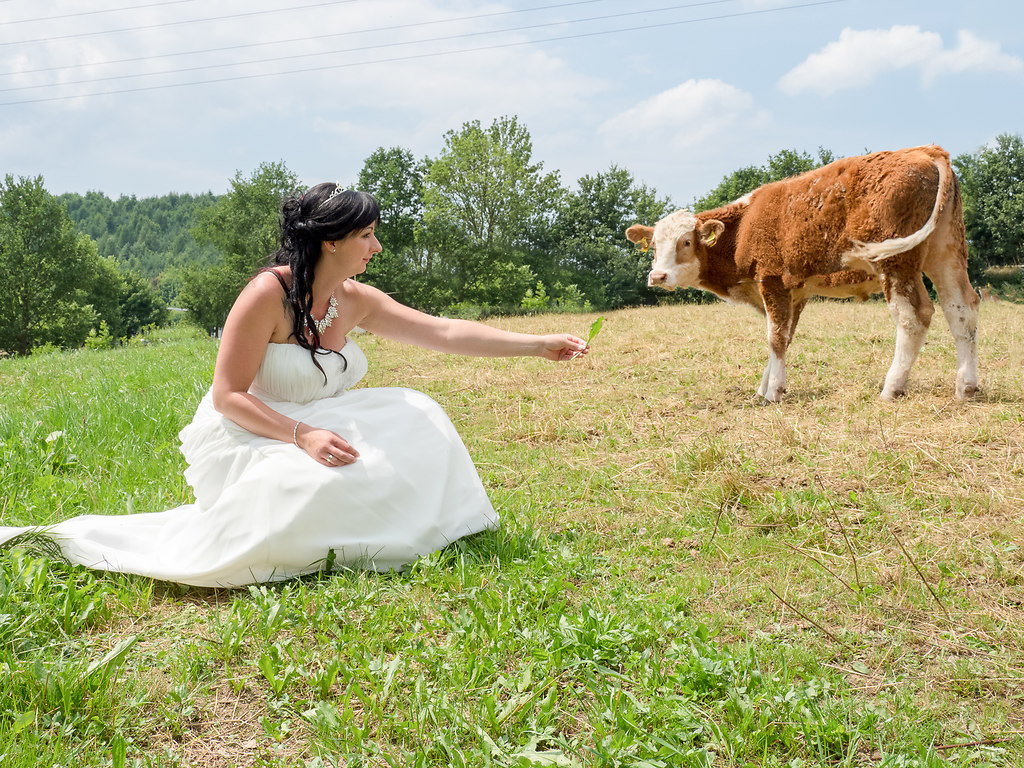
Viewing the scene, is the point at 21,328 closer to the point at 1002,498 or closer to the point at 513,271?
the point at 513,271

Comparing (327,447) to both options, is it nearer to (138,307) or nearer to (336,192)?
(336,192)

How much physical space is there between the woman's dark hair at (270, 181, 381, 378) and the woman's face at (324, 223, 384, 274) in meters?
0.03

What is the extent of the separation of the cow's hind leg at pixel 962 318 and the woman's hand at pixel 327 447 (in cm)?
538

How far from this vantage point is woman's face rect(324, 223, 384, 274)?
11.5 ft

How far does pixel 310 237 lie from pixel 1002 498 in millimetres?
3942

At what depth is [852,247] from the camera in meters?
6.57

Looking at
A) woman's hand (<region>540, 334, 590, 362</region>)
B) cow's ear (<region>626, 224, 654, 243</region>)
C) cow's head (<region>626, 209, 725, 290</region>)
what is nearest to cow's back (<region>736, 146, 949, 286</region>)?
cow's head (<region>626, 209, 725, 290</region>)

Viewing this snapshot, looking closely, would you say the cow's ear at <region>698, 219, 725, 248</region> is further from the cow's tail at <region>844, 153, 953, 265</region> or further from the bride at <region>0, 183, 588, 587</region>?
the bride at <region>0, 183, 588, 587</region>

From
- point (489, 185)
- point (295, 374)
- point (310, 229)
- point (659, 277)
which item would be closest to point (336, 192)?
point (310, 229)

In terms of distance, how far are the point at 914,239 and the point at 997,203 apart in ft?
114

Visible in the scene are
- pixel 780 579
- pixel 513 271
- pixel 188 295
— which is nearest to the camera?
pixel 780 579

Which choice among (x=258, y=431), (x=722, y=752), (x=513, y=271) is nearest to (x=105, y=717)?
(x=258, y=431)

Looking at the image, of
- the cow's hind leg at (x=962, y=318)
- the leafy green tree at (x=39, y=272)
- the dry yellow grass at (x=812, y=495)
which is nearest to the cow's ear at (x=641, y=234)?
the dry yellow grass at (x=812, y=495)

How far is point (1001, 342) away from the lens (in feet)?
31.0
